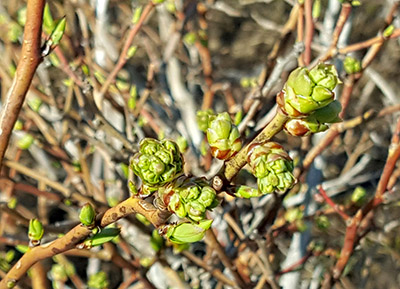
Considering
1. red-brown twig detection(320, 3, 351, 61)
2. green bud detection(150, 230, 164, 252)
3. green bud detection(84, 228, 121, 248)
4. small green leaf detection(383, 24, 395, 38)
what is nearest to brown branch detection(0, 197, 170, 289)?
green bud detection(84, 228, 121, 248)

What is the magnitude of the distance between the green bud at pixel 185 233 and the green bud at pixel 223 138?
13cm

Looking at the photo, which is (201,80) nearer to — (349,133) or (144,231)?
(349,133)

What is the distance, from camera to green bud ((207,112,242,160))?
79 centimetres

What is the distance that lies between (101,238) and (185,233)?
192 mm

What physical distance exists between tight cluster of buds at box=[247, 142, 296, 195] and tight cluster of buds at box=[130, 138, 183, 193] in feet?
0.39

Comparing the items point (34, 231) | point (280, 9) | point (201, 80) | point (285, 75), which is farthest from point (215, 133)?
point (280, 9)

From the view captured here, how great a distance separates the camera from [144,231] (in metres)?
1.67

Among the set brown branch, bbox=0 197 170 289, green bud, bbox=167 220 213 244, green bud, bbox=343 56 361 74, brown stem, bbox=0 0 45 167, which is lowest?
green bud, bbox=343 56 361 74

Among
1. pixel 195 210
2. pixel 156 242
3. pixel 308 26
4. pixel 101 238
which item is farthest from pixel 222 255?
pixel 308 26

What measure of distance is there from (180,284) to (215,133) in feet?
3.33

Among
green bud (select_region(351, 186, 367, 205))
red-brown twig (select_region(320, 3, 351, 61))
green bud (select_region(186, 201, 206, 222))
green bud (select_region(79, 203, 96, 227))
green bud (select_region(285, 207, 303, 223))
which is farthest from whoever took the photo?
green bud (select_region(285, 207, 303, 223))

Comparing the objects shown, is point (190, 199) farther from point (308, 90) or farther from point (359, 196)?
point (359, 196)

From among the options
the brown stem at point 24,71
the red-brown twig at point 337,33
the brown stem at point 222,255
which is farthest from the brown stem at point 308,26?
the brown stem at point 24,71

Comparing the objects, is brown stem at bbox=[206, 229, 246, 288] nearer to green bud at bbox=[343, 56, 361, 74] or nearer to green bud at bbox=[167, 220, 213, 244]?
green bud at bbox=[167, 220, 213, 244]
